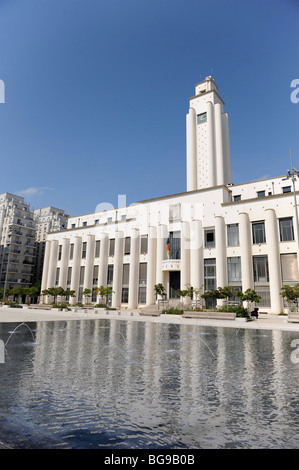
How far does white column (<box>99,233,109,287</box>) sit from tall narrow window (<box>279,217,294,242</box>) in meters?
29.3

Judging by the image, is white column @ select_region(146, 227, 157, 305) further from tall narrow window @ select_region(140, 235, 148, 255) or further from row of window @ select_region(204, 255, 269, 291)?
row of window @ select_region(204, 255, 269, 291)

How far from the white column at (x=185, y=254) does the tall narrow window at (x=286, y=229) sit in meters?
12.4

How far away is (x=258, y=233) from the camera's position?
3809 centimetres

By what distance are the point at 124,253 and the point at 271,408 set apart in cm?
4552

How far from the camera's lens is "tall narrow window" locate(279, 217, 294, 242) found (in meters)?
35.7

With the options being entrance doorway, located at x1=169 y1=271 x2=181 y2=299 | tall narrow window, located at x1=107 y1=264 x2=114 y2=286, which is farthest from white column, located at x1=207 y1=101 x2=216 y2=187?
tall narrow window, located at x1=107 y1=264 x2=114 y2=286

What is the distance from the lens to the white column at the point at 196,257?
128 feet

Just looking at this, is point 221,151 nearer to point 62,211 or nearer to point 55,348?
point 55,348

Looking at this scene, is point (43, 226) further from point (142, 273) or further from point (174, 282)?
point (174, 282)

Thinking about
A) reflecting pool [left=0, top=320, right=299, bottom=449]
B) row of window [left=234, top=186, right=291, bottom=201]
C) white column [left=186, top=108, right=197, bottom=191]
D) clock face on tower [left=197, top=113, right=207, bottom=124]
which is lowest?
reflecting pool [left=0, top=320, right=299, bottom=449]

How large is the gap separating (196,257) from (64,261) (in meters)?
29.7

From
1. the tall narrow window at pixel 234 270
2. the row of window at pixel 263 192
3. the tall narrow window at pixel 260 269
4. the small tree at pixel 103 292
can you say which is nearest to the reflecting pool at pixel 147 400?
the tall narrow window at pixel 260 269
